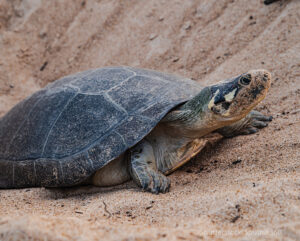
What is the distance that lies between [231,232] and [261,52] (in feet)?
10.6

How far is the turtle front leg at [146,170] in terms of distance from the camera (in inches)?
105

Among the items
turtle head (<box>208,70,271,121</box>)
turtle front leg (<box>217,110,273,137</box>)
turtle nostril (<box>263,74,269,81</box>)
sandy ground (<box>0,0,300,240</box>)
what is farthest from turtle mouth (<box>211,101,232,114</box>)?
turtle front leg (<box>217,110,273,137</box>)

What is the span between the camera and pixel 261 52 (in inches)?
173

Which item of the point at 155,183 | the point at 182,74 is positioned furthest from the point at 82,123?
the point at 182,74

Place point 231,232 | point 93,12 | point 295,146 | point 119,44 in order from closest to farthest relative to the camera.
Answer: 1. point 231,232
2. point 295,146
3. point 119,44
4. point 93,12

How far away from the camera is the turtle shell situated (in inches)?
111

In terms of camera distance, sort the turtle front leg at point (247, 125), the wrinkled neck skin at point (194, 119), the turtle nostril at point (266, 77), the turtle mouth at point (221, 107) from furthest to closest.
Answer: the turtle front leg at point (247, 125)
the wrinkled neck skin at point (194, 119)
the turtle mouth at point (221, 107)
the turtle nostril at point (266, 77)

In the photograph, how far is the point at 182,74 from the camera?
507 cm

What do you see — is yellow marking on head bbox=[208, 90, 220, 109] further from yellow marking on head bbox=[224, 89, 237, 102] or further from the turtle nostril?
the turtle nostril

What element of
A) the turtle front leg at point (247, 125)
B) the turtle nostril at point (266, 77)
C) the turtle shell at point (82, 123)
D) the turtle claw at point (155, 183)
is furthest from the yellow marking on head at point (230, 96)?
the turtle claw at point (155, 183)

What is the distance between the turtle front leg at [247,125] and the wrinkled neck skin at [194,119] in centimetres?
47

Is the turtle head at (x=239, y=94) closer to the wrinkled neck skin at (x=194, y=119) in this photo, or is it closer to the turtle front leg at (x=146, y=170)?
the wrinkled neck skin at (x=194, y=119)

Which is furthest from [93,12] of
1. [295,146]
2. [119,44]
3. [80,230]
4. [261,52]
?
[80,230]

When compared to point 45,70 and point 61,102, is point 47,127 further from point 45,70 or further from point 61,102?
point 45,70
